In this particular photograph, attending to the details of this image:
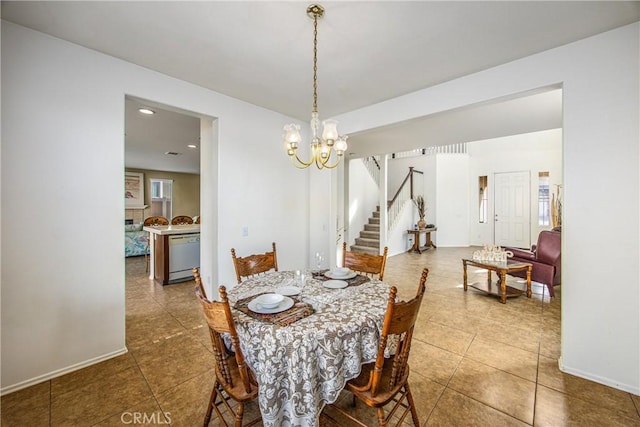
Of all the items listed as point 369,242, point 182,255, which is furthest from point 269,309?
point 369,242

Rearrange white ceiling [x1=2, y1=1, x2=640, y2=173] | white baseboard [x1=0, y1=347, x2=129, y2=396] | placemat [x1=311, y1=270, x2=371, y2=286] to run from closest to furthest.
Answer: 1. white ceiling [x1=2, y1=1, x2=640, y2=173]
2. white baseboard [x1=0, y1=347, x2=129, y2=396]
3. placemat [x1=311, y1=270, x2=371, y2=286]

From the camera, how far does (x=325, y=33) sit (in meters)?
1.99

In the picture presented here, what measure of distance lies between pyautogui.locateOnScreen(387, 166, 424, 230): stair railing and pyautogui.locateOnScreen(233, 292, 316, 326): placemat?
5887 mm

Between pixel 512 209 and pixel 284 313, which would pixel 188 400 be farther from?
pixel 512 209

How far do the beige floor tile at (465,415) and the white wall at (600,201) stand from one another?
97cm

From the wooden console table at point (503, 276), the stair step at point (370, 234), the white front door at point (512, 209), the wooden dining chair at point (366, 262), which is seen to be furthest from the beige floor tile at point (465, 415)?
the white front door at point (512, 209)

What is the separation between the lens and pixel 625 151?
6.26ft

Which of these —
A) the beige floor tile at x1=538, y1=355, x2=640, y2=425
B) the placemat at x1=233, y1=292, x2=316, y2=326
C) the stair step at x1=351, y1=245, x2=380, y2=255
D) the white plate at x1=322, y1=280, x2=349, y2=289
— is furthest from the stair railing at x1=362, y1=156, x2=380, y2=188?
the placemat at x1=233, y1=292, x2=316, y2=326

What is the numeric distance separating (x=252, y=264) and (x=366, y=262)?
1.11 metres

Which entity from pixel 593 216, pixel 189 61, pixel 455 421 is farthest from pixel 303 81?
pixel 455 421

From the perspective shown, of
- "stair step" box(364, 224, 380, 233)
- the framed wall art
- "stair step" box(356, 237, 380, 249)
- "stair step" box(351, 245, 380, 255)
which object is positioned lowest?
"stair step" box(351, 245, 380, 255)

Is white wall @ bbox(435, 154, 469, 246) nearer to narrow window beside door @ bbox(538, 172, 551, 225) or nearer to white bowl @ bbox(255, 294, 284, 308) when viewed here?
narrow window beside door @ bbox(538, 172, 551, 225)

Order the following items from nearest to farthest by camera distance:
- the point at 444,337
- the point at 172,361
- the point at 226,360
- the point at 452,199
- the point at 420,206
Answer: the point at 226,360 < the point at 172,361 < the point at 444,337 < the point at 420,206 < the point at 452,199

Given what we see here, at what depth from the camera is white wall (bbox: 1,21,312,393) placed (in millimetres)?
1901
